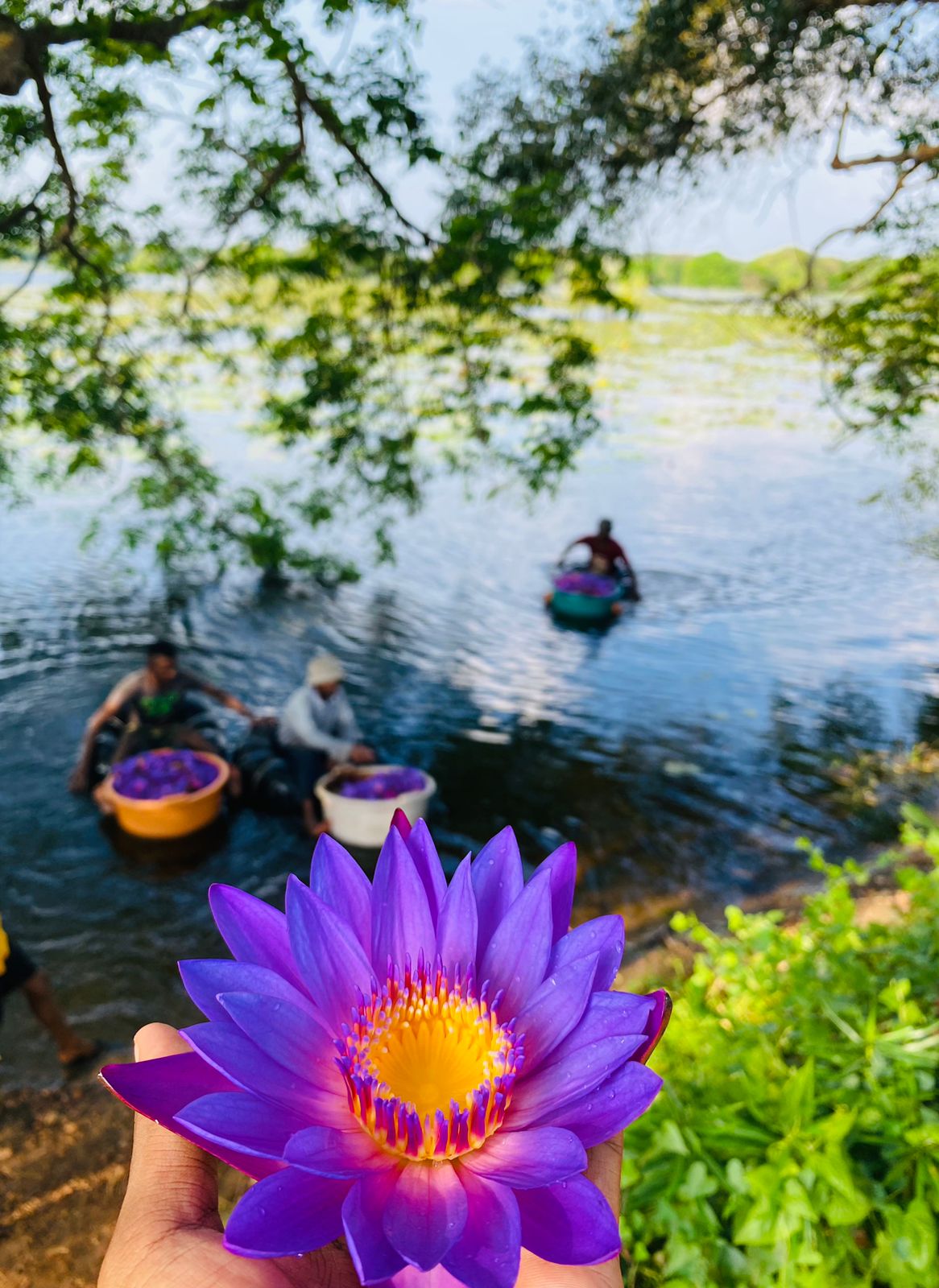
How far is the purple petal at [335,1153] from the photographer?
72cm

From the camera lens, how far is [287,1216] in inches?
27.7

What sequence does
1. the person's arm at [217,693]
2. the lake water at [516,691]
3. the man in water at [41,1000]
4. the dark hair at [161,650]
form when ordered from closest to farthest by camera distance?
the man in water at [41,1000], the lake water at [516,691], the dark hair at [161,650], the person's arm at [217,693]

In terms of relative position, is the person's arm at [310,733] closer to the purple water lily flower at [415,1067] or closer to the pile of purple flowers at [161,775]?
the pile of purple flowers at [161,775]

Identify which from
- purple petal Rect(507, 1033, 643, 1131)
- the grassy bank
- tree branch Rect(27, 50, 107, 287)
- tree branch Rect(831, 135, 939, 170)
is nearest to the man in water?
the grassy bank

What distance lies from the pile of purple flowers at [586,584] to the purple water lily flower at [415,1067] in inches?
368

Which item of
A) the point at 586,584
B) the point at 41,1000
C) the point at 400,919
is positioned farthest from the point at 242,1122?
the point at 586,584

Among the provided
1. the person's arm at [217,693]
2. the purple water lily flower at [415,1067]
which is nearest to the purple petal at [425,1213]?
the purple water lily flower at [415,1067]

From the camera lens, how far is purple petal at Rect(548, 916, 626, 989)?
2.96 feet

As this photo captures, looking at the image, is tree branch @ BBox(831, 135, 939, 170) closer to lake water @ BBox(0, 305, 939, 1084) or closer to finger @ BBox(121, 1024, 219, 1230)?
lake water @ BBox(0, 305, 939, 1084)

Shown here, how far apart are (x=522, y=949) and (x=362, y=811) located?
13.5 feet

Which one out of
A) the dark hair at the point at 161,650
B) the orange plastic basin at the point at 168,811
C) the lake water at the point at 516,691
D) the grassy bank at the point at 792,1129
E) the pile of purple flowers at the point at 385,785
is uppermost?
the grassy bank at the point at 792,1129

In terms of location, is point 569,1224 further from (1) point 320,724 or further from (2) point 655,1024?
(1) point 320,724

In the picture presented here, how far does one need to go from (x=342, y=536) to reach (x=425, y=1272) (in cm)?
1335

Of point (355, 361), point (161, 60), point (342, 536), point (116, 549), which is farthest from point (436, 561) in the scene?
point (161, 60)
